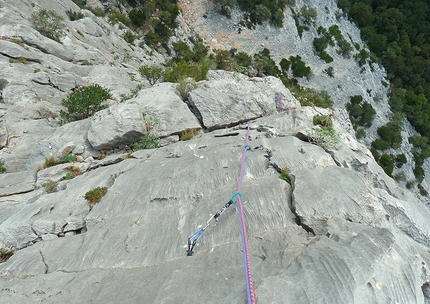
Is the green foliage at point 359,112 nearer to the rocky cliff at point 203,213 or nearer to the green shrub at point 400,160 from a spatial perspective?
the green shrub at point 400,160

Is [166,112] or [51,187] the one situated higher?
[166,112]

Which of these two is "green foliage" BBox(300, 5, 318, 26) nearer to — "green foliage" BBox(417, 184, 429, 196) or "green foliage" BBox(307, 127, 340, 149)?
"green foliage" BBox(417, 184, 429, 196)

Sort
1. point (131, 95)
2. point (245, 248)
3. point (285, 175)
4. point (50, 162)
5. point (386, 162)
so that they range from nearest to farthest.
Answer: point (245, 248) → point (285, 175) → point (50, 162) → point (131, 95) → point (386, 162)

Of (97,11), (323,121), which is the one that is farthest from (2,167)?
(97,11)

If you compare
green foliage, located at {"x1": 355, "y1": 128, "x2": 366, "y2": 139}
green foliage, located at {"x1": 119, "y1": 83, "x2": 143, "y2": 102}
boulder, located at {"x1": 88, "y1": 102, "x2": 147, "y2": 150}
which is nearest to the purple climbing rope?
boulder, located at {"x1": 88, "y1": 102, "x2": 147, "y2": 150}

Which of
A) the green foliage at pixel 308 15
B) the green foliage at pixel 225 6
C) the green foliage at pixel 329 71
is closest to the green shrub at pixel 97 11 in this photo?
the green foliage at pixel 225 6

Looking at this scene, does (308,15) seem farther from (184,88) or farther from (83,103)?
(83,103)

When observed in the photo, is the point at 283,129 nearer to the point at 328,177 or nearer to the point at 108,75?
the point at 328,177
